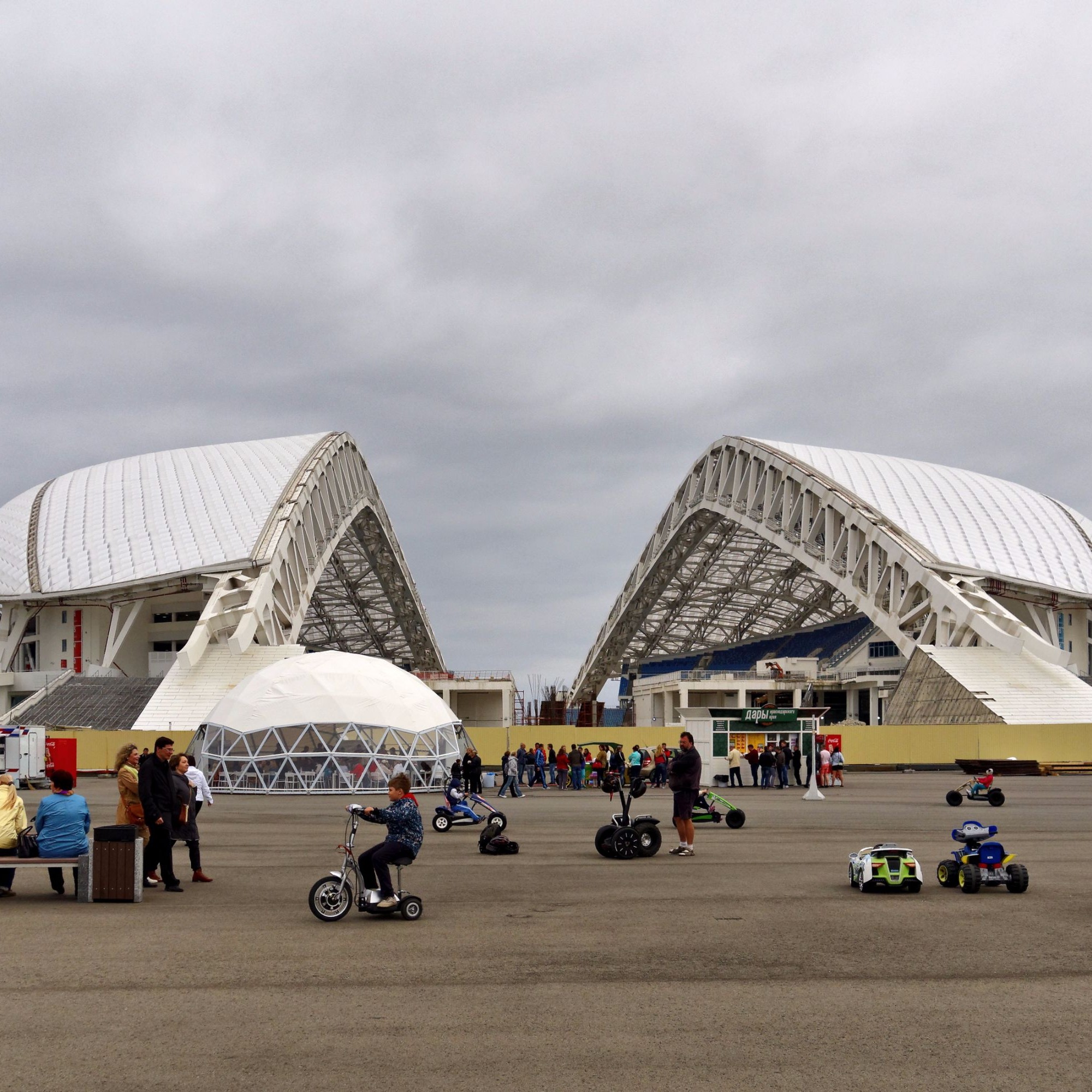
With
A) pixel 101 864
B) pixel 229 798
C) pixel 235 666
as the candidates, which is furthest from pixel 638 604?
pixel 101 864

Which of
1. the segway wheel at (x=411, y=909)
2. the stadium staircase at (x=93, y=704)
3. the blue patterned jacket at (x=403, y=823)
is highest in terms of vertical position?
the stadium staircase at (x=93, y=704)

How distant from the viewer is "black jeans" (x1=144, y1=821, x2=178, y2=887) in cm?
1370

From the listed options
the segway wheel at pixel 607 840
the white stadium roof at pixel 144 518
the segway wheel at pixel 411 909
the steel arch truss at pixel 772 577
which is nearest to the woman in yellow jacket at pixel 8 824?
the segway wheel at pixel 411 909

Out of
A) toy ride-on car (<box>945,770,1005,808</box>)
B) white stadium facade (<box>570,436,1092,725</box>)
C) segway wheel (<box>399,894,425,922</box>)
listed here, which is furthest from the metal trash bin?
→ white stadium facade (<box>570,436,1092,725</box>)

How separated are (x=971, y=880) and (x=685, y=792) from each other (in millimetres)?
4693

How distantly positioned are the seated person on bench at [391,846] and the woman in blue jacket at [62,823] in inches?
142

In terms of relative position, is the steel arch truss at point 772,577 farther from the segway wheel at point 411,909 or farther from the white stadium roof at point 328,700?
the segway wheel at point 411,909

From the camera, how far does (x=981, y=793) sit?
28.5 metres

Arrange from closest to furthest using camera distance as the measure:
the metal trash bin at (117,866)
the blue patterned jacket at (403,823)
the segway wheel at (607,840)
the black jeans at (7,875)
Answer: the blue patterned jacket at (403,823)
the metal trash bin at (117,866)
the black jeans at (7,875)
the segway wheel at (607,840)

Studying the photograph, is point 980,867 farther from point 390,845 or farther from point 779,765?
point 779,765

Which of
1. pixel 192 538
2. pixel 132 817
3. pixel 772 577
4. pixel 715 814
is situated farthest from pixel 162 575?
pixel 772 577

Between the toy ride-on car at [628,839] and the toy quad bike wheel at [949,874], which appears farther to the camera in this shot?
the toy ride-on car at [628,839]

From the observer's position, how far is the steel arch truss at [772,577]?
62.2 meters

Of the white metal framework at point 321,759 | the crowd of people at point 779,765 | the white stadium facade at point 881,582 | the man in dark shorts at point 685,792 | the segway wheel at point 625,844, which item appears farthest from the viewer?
the white stadium facade at point 881,582
